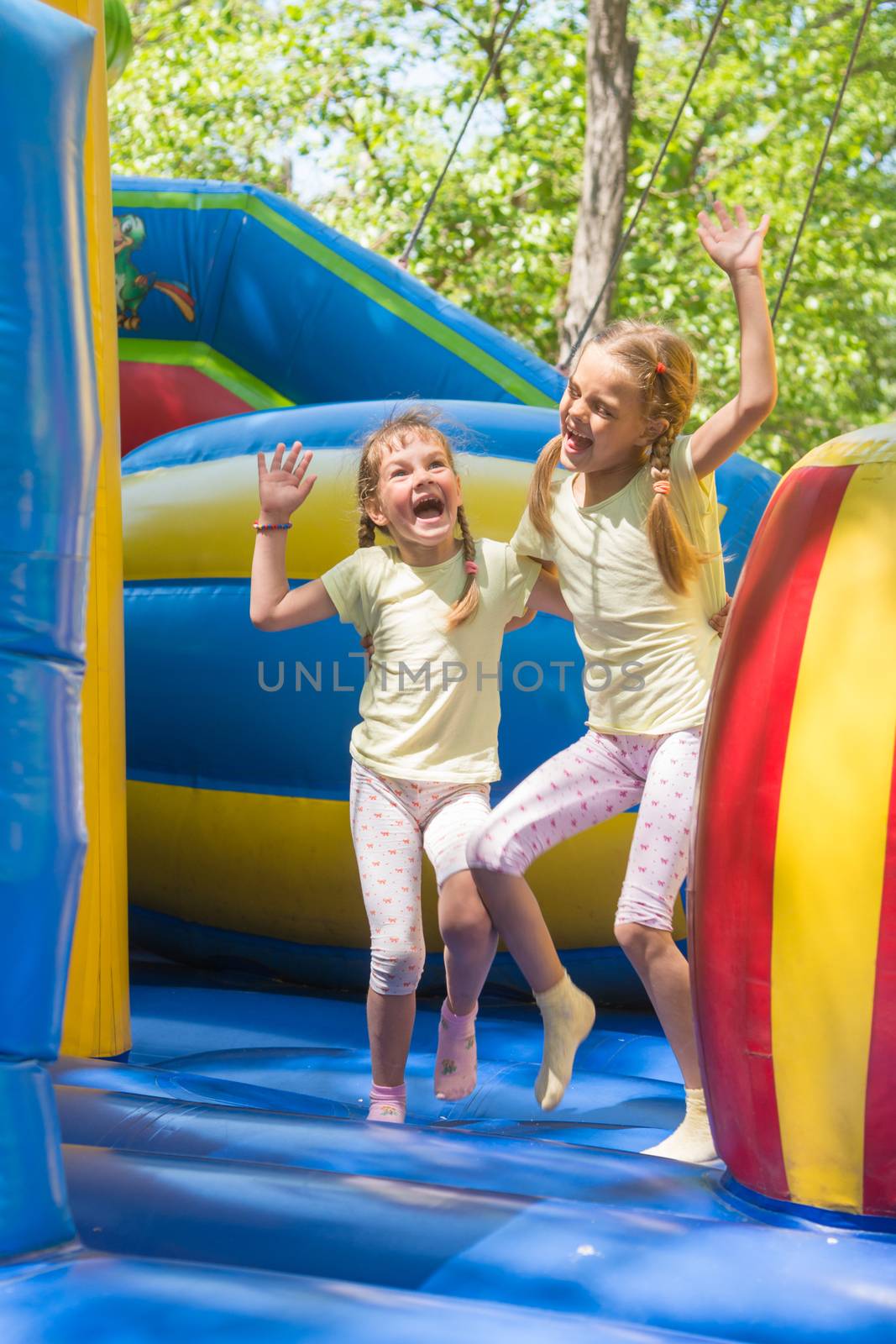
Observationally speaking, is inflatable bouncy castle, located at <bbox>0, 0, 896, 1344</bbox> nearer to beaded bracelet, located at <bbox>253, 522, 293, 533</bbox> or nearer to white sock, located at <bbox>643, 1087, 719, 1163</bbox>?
white sock, located at <bbox>643, 1087, 719, 1163</bbox>

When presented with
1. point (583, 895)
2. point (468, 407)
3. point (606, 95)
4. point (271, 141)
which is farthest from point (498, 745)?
point (271, 141)

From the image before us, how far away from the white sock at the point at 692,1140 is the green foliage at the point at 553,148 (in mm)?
7686

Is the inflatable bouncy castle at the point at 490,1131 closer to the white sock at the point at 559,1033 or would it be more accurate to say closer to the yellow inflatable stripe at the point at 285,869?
the white sock at the point at 559,1033

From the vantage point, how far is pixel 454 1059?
2086mm

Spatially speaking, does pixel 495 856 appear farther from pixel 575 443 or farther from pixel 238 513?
pixel 238 513

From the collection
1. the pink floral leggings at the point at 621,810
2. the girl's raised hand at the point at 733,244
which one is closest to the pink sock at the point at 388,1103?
the pink floral leggings at the point at 621,810

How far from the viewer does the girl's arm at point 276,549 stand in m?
2.17

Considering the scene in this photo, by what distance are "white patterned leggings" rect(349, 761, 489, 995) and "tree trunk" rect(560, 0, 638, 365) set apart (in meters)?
5.42

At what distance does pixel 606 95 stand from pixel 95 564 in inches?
225

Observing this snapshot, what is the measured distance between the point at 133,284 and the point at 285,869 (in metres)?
1.87

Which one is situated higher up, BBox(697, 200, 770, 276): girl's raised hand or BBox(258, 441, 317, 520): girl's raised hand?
BBox(697, 200, 770, 276): girl's raised hand

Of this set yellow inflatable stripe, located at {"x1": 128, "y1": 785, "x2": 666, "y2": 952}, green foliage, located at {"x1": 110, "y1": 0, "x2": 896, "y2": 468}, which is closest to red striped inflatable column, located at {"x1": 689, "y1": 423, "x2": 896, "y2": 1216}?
yellow inflatable stripe, located at {"x1": 128, "y1": 785, "x2": 666, "y2": 952}

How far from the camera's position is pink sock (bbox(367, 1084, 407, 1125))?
204 cm

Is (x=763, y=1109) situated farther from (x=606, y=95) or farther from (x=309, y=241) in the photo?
(x=606, y=95)
